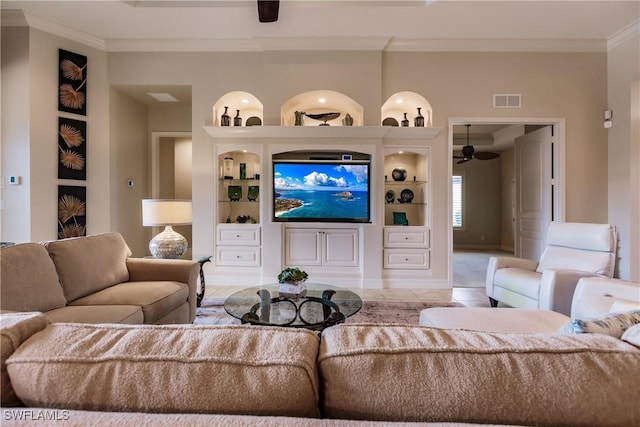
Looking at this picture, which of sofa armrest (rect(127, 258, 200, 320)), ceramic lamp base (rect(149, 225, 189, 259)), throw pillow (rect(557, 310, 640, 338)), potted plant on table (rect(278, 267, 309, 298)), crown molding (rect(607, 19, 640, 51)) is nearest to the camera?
throw pillow (rect(557, 310, 640, 338))

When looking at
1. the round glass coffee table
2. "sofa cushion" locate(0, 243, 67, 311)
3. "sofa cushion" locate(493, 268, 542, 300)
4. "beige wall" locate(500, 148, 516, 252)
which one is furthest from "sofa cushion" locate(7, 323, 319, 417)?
"beige wall" locate(500, 148, 516, 252)

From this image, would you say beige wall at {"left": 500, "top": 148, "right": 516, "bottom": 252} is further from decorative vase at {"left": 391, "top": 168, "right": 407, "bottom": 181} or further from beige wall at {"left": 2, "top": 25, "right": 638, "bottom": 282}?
decorative vase at {"left": 391, "top": 168, "right": 407, "bottom": 181}

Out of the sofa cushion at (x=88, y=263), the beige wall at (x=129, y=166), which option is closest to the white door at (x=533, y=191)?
the sofa cushion at (x=88, y=263)

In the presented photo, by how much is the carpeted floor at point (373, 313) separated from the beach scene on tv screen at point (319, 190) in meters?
1.29

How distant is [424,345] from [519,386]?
0.17 metres

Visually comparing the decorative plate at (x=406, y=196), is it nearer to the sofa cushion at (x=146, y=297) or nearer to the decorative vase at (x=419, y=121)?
the decorative vase at (x=419, y=121)

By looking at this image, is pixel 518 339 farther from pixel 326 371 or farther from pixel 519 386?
pixel 326 371

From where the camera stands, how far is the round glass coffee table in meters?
1.80

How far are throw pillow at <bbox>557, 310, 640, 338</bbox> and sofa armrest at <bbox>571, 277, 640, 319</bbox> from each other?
1.23m

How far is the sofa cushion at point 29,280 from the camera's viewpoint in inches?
60.9

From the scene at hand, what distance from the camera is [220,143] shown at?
4.01 metres

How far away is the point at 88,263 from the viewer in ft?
6.71

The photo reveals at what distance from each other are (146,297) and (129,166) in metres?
3.20

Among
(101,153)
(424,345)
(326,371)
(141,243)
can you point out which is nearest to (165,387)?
(326,371)
